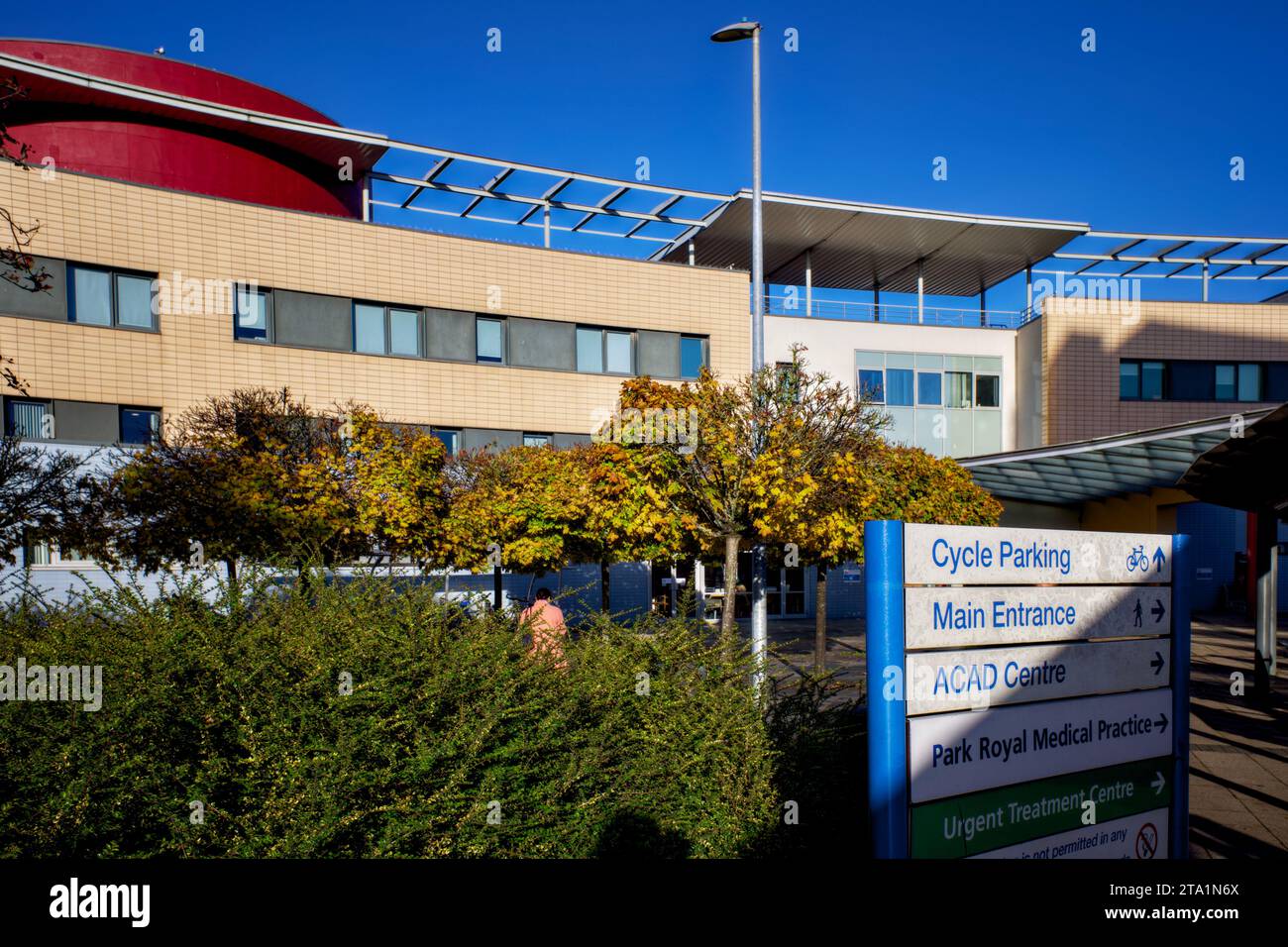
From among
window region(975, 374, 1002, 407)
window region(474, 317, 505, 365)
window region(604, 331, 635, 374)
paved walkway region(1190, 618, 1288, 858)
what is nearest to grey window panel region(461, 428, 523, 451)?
window region(474, 317, 505, 365)

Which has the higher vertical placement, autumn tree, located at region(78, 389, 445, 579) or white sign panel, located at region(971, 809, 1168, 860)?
autumn tree, located at region(78, 389, 445, 579)

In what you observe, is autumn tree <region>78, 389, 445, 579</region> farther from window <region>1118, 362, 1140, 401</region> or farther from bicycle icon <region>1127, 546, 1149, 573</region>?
window <region>1118, 362, 1140, 401</region>

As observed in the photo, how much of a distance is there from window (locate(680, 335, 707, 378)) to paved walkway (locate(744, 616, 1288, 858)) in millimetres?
10919

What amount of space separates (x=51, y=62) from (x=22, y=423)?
11.5 m

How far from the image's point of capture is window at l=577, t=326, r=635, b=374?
24.7 metres

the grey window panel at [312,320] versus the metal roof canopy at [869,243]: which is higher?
the metal roof canopy at [869,243]

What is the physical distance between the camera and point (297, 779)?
393 centimetres

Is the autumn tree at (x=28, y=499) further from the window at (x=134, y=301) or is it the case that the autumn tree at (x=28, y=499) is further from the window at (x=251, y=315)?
the window at (x=251, y=315)

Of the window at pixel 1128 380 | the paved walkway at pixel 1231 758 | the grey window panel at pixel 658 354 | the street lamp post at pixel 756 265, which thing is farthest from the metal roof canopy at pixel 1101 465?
the street lamp post at pixel 756 265

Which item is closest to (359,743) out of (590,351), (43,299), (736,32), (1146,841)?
(1146,841)

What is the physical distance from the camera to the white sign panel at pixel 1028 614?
3.64 metres

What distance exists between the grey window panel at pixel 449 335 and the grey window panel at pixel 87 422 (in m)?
7.21

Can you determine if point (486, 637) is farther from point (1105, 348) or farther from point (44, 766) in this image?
point (1105, 348)
